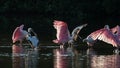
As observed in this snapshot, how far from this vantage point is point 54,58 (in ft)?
63.0

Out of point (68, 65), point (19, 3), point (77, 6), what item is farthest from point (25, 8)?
point (68, 65)

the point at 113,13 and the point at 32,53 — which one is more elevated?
the point at 113,13

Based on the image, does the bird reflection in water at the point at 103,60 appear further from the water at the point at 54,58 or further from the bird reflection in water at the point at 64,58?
the bird reflection in water at the point at 64,58

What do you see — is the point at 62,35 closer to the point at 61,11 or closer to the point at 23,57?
the point at 23,57

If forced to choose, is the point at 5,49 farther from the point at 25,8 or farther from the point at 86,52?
the point at 25,8

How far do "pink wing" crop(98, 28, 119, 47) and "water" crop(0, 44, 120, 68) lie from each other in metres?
0.74

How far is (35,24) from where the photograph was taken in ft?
111

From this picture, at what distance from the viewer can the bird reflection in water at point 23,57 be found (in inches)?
696

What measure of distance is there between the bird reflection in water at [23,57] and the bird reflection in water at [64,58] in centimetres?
62

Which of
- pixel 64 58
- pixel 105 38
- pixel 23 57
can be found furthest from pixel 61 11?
pixel 64 58

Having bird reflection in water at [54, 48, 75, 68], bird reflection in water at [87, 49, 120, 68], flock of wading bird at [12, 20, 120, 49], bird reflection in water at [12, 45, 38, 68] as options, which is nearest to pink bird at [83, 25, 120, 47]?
flock of wading bird at [12, 20, 120, 49]

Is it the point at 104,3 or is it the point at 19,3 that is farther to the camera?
the point at 19,3

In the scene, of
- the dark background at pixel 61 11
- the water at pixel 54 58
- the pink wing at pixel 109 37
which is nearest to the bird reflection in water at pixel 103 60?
the water at pixel 54 58

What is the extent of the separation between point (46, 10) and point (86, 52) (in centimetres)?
1889
